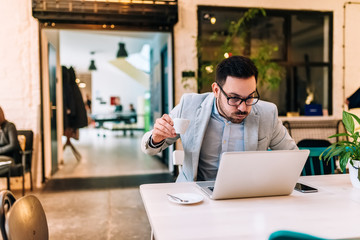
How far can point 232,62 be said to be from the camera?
1763 millimetres

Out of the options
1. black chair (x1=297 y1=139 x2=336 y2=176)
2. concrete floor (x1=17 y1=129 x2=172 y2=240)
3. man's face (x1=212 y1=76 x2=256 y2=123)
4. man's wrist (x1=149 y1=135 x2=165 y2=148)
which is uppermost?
man's face (x1=212 y1=76 x2=256 y2=123)

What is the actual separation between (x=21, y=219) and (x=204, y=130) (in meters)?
1.12

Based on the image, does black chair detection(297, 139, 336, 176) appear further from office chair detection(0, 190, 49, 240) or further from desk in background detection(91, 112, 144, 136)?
desk in background detection(91, 112, 144, 136)

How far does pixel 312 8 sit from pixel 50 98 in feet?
15.3

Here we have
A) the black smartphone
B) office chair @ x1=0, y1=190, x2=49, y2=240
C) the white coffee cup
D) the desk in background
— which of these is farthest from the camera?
the desk in background

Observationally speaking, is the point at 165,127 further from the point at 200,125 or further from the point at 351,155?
the point at 351,155

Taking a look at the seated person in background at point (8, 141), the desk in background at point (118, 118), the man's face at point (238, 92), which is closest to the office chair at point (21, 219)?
the man's face at point (238, 92)

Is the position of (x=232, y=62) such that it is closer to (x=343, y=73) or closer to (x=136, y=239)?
(x=136, y=239)

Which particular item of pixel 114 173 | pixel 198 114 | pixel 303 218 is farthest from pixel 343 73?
pixel 303 218

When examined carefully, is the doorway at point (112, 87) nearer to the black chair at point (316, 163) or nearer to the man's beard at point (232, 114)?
the black chair at point (316, 163)

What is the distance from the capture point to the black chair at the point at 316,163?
228 cm

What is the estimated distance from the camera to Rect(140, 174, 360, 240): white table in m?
1.14

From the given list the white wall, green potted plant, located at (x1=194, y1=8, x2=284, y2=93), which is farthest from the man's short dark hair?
the white wall

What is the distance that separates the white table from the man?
0.32 m
